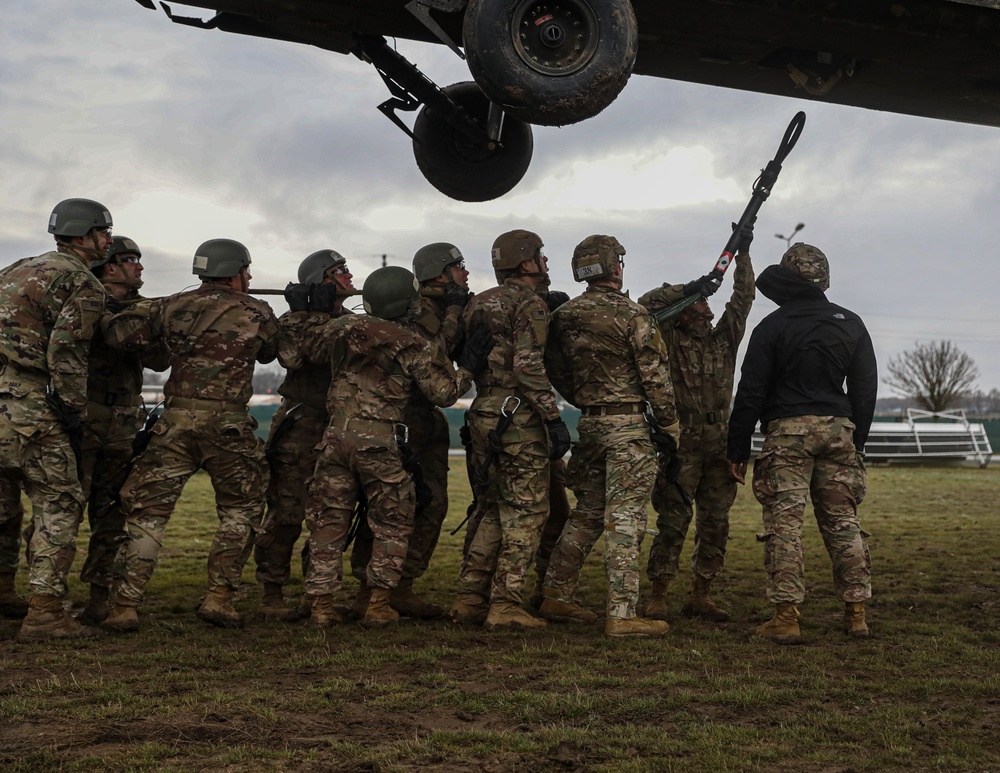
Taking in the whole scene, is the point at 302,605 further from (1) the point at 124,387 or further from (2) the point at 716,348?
(2) the point at 716,348

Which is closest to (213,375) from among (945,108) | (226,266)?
(226,266)

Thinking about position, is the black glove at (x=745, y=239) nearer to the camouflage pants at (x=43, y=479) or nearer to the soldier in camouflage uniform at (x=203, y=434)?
the soldier in camouflage uniform at (x=203, y=434)

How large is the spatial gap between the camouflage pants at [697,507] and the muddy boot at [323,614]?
2.15m

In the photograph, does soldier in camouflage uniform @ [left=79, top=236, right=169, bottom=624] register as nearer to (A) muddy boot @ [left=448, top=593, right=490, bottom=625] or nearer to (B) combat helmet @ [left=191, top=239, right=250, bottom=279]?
(B) combat helmet @ [left=191, top=239, right=250, bottom=279]

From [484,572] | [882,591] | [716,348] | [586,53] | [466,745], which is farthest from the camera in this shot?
[882,591]

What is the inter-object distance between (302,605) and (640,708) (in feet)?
9.61

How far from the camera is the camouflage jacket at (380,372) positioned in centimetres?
604

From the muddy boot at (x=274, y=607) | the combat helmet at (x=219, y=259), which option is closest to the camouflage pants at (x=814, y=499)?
the muddy boot at (x=274, y=607)

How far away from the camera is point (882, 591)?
24.5 ft

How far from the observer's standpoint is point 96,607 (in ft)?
20.6

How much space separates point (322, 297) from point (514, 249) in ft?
4.24

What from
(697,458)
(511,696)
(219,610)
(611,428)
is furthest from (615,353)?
(219,610)

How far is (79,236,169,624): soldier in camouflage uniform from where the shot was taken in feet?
20.6

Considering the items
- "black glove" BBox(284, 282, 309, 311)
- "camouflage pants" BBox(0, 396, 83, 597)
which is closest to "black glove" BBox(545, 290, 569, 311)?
"black glove" BBox(284, 282, 309, 311)
